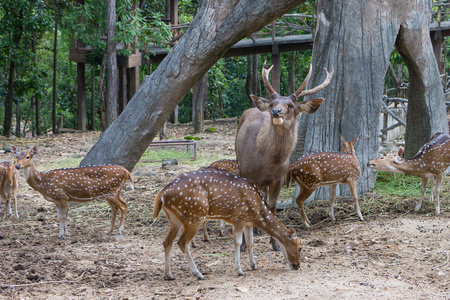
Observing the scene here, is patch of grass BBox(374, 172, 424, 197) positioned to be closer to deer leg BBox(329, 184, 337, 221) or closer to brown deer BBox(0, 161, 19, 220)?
deer leg BBox(329, 184, 337, 221)

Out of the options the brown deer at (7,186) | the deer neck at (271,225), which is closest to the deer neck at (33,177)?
the brown deer at (7,186)

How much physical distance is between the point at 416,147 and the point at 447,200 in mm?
1949

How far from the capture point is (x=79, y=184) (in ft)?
21.8

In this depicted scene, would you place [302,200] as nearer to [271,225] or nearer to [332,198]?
[332,198]

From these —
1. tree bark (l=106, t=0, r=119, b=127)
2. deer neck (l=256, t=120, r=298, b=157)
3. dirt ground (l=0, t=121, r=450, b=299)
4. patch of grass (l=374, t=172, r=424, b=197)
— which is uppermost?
tree bark (l=106, t=0, r=119, b=127)

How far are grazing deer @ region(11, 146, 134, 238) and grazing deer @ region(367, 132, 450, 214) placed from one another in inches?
137

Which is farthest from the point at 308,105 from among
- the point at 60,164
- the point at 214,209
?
the point at 60,164

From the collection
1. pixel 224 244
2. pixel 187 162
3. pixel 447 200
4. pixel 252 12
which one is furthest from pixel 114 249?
pixel 187 162

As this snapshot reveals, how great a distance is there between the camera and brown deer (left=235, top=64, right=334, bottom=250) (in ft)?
18.2

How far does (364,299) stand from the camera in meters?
4.23

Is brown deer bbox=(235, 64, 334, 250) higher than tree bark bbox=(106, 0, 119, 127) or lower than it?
lower

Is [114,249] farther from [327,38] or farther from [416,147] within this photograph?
[416,147]

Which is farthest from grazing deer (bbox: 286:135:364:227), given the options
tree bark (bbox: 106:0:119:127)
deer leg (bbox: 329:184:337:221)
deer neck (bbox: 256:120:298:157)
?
tree bark (bbox: 106:0:119:127)

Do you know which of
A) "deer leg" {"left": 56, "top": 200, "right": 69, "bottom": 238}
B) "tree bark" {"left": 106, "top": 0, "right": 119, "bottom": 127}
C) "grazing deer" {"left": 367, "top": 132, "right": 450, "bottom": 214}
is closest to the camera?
"deer leg" {"left": 56, "top": 200, "right": 69, "bottom": 238}
